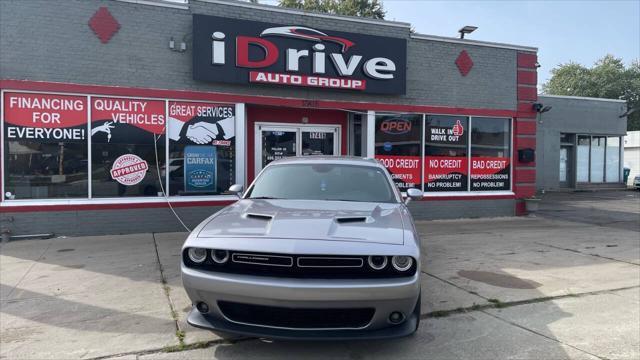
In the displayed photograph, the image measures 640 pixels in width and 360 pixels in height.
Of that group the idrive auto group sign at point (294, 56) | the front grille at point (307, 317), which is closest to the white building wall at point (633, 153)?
the idrive auto group sign at point (294, 56)

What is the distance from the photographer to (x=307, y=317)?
3.67 m

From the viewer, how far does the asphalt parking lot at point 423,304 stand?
4.18 m

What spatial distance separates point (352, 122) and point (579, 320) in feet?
26.1

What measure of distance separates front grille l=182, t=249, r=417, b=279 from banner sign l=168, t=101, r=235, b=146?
23.1 ft

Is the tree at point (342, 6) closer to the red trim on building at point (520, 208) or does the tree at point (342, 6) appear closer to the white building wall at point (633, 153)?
the white building wall at point (633, 153)

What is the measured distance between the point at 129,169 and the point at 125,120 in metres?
1.00

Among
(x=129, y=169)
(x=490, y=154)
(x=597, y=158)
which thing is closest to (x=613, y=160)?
(x=597, y=158)

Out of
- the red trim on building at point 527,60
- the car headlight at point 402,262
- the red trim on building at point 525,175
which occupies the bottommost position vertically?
the car headlight at point 402,262

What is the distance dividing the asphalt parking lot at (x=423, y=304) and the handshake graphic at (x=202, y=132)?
7.17 ft

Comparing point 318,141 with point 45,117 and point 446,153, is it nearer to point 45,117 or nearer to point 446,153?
point 446,153

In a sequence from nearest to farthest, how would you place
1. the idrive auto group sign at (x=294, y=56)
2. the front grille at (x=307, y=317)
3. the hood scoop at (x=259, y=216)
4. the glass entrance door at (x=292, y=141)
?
the front grille at (x=307, y=317)
the hood scoop at (x=259, y=216)
the idrive auto group sign at (x=294, y=56)
the glass entrance door at (x=292, y=141)

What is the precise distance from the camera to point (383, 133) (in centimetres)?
1208

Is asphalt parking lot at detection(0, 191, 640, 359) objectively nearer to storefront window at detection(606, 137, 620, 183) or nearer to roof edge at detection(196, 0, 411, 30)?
roof edge at detection(196, 0, 411, 30)

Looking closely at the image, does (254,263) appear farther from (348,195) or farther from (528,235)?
(528,235)
